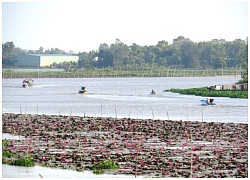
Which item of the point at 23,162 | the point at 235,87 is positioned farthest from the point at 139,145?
the point at 235,87

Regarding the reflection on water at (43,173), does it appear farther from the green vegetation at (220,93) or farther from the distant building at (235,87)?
the distant building at (235,87)

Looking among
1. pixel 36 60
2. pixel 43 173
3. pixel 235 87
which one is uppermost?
pixel 36 60

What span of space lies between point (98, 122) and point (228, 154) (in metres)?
8.45

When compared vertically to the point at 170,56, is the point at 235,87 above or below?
below

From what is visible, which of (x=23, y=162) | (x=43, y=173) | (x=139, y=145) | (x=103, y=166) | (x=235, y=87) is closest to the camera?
(x=43, y=173)

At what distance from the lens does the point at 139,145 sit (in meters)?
17.3

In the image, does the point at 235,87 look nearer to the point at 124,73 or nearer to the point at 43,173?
the point at 43,173

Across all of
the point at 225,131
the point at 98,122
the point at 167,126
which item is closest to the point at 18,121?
the point at 98,122

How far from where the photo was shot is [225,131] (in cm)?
2047

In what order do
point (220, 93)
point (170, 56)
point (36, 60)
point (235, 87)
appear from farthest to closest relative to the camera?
point (36, 60), point (170, 56), point (235, 87), point (220, 93)

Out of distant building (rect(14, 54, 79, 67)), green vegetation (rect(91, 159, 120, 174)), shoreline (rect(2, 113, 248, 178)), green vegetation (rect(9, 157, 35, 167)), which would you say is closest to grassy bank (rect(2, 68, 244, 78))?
distant building (rect(14, 54, 79, 67))

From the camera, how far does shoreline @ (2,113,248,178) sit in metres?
14.1

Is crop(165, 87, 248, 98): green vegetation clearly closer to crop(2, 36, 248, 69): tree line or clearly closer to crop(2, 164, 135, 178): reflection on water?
crop(2, 164, 135, 178): reflection on water

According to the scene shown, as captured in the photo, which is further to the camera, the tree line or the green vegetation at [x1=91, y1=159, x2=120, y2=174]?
the tree line
